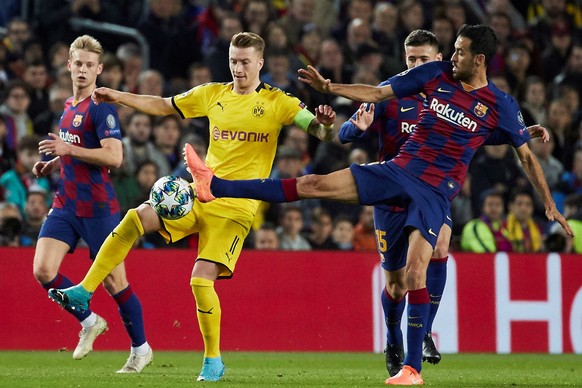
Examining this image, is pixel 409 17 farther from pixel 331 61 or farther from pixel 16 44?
pixel 16 44

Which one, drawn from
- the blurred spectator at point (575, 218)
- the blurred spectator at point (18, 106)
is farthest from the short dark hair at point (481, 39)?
the blurred spectator at point (18, 106)

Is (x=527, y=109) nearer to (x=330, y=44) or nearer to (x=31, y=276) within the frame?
(x=330, y=44)

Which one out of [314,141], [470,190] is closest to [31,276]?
[314,141]

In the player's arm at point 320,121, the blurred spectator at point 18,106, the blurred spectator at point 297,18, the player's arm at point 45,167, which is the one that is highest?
the blurred spectator at point 297,18

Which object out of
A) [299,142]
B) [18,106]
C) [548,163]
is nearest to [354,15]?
[299,142]

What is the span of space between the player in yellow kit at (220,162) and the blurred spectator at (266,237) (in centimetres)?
454

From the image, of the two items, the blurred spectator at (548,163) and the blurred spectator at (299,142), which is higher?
the blurred spectator at (299,142)

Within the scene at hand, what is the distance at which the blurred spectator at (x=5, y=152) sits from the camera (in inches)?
561

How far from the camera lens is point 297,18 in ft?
57.2

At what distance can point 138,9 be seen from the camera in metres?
17.1

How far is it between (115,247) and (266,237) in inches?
196

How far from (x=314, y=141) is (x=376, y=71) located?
1.40 meters

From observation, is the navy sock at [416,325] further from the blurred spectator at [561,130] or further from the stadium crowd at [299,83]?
the blurred spectator at [561,130]

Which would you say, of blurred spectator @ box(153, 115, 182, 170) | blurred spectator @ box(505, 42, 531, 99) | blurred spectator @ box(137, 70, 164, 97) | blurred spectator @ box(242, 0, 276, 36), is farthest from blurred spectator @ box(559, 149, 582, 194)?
blurred spectator @ box(137, 70, 164, 97)
